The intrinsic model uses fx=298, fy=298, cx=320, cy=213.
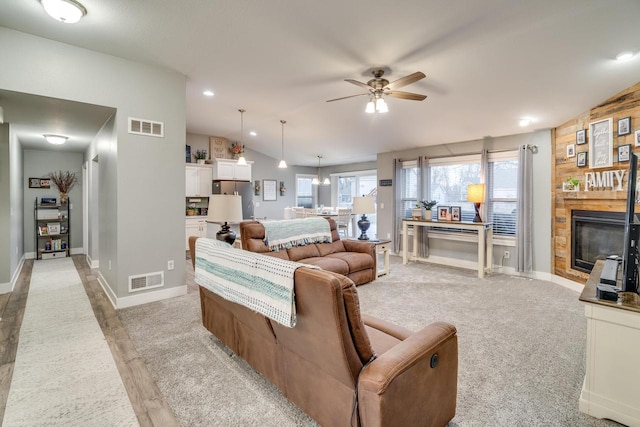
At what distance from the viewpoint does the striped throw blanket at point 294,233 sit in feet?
13.1

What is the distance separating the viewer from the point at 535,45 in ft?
9.38

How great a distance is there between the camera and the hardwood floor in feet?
5.85

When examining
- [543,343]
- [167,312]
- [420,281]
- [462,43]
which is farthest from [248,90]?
[543,343]

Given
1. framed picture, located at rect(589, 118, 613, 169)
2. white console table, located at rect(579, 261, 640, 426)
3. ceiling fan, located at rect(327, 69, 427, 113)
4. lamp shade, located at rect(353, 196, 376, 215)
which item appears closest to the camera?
white console table, located at rect(579, 261, 640, 426)

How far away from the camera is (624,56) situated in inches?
114

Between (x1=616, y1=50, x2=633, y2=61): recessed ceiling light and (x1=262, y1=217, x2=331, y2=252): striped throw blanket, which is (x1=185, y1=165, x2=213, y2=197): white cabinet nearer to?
(x1=262, y1=217, x2=331, y2=252): striped throw blanket

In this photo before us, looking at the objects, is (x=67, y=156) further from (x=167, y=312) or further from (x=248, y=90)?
(x=167, y=312)

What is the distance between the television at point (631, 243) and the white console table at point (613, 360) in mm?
86

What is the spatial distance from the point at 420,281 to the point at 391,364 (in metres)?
3.66

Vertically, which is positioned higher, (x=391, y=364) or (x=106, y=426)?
(x=391, y=364)

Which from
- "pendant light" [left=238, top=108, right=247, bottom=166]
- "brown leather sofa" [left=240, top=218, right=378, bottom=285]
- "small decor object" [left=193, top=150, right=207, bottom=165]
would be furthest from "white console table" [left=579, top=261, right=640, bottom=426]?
"small decor object" [left=193, top=150, right=207, bottom=165]

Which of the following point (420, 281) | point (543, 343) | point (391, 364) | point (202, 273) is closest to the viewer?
point (391, 364)

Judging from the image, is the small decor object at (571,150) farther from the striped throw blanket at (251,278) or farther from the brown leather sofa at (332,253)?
the striped throw blanket at (251,278)

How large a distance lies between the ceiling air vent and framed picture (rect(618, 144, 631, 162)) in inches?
215
